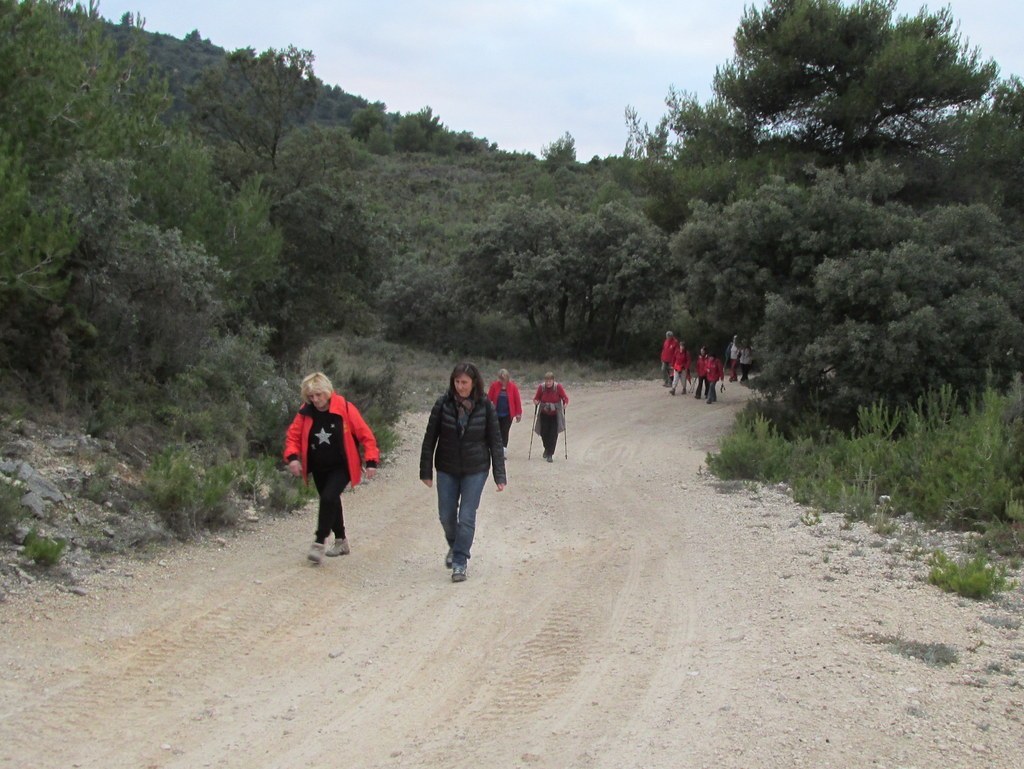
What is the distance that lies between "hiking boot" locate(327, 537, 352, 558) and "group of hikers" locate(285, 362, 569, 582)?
23 cm

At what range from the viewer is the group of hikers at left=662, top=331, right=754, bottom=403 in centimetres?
2722

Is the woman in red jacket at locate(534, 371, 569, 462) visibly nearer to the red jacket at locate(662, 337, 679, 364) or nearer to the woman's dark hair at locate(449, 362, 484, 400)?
the woman's dark hair at locate(449, 362, 484, 400)

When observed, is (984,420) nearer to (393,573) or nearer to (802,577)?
(802,577)

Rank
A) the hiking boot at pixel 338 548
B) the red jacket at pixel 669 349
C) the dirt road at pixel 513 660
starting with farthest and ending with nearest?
the red jacket at pixel 669 349, the hiking boot at pixel 338 548, the dirt road at pixel 513 660

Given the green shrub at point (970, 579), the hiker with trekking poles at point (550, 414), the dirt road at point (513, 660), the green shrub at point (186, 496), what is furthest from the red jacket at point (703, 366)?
the green shrub at point (186, 496)

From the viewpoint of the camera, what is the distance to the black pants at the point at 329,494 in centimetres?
838

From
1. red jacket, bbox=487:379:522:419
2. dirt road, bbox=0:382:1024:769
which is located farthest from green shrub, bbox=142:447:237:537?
red jacket, bbox=487:379:522:419

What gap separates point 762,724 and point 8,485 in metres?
6.10

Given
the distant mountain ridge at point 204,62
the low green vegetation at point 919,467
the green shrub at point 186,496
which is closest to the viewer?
the green shrub at point 186,496

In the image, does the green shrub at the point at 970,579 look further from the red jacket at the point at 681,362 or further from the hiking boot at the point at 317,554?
the red jacket at the point at 681,362

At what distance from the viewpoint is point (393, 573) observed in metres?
8.37

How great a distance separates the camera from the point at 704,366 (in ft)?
89.7

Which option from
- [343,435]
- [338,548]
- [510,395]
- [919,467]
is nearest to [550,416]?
[510,395]

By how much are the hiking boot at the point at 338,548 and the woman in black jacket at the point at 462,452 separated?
107 cm
